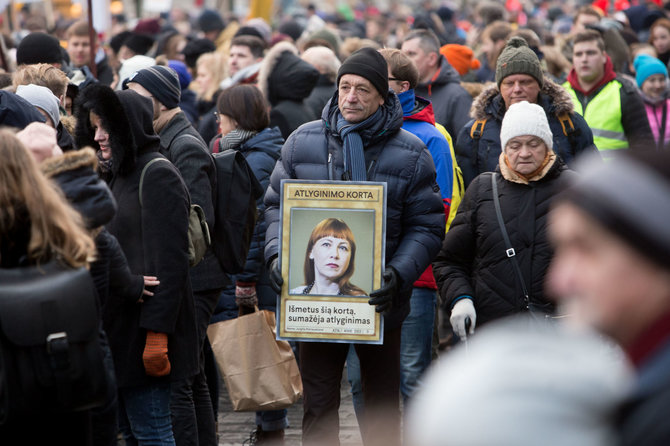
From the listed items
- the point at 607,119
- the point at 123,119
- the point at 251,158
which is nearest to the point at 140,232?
the point at 123,119

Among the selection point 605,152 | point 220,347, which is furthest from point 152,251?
point 605,152

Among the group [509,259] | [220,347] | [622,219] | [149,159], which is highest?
[622,219]

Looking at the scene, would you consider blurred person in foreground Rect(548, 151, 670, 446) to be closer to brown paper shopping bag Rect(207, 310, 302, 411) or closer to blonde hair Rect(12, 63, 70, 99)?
brown paper shopping bag Rect(207, 310, 302, 411)

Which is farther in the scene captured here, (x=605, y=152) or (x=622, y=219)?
(x=605, y=152)

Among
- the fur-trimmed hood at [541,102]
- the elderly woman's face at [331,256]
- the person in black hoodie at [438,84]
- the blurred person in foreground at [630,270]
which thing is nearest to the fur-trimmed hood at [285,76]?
the person in black hoodie at [438,84]

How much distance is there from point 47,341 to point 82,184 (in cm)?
70

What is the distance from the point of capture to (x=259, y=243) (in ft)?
20.5

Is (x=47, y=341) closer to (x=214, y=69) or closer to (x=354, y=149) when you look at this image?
(x=354, y=149)

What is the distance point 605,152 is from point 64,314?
5010 mm

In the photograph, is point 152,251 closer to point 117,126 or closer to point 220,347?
Answer: point 117,126

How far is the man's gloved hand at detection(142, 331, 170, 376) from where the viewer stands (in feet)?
14.5

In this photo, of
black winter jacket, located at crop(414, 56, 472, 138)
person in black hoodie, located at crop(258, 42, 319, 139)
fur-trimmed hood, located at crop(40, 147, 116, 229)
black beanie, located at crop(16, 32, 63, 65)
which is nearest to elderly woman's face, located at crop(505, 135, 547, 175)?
fur-trimmed hood, located at crop(40, 147, 116, 229)

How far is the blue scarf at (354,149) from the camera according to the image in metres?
4.68

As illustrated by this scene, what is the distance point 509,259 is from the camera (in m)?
4.80
